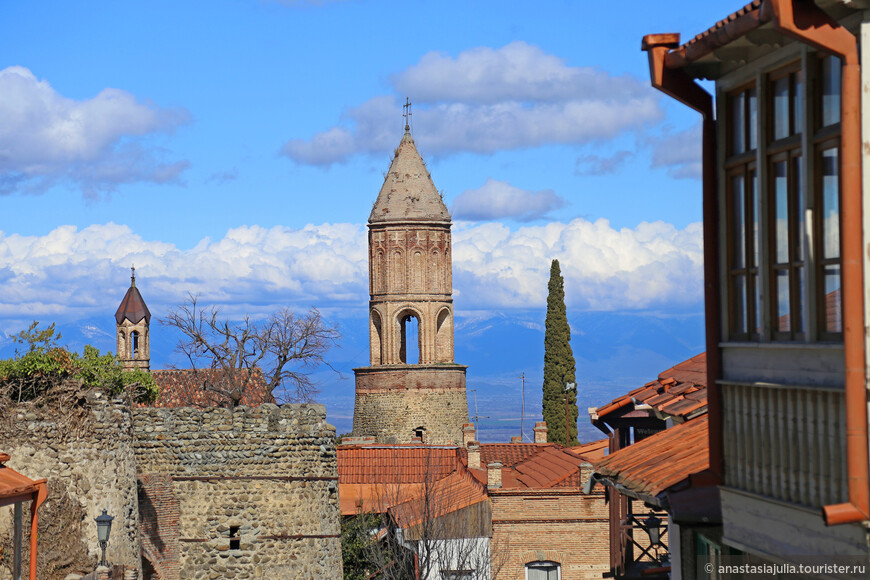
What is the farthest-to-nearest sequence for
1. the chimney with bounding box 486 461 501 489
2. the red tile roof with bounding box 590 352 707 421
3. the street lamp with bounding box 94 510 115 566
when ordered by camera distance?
1. the chimney with bounding box 486 461 501 489
2. the street lamp with bounding box 94 510 115 566
3. the red tile roof with bounding box 590 352 707 421

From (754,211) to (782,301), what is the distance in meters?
0.73

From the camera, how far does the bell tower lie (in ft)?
232

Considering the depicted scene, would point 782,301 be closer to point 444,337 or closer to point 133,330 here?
point 444,337

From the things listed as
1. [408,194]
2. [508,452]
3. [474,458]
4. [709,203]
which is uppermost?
[408,194]

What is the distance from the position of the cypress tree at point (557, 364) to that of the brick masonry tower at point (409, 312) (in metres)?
4.15

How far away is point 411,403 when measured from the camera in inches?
2344

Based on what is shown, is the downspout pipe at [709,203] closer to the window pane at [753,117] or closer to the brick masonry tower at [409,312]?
the window pane at [753,117]

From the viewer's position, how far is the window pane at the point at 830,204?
710cm

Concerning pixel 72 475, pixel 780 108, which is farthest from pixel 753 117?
pixel 72 475

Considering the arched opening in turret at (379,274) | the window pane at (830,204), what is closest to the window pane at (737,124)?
the window pane at (830,204)

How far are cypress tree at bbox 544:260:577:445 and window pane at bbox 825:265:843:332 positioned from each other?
52008 millimetres

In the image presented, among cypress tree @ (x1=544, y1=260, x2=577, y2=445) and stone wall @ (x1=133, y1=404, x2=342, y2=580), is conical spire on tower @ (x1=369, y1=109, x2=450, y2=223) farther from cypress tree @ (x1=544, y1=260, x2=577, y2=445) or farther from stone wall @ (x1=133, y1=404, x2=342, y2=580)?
stone wall @ (x1=133, y1=404, x2=342, y2=580)

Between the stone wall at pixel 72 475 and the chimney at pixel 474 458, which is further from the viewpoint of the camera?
the chimney at pixel 474 458

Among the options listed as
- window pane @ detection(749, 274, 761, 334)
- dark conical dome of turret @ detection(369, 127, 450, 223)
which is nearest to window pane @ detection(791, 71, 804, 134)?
window pane @ detection(749, 274, 761, 334)
